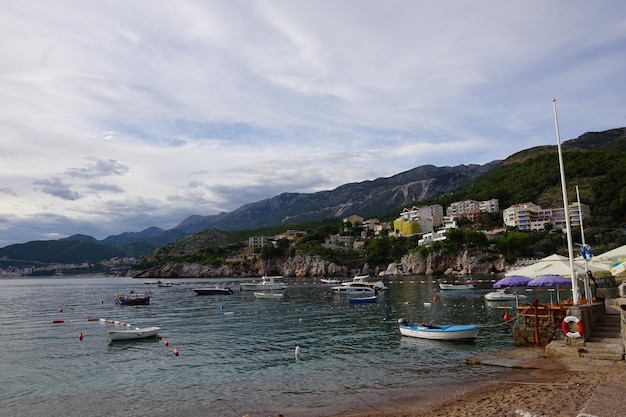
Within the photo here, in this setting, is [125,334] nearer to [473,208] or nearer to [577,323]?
[577,323]

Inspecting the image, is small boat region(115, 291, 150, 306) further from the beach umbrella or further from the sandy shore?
the sandy shore

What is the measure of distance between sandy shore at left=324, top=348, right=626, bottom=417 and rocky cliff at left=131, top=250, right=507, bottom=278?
332 ft

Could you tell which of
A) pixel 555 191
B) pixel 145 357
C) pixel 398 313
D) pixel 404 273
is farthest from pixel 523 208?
pixel 145 357

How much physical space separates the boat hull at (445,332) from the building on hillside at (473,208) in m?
144

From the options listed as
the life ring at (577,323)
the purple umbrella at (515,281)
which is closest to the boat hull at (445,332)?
the purple umbrella at (515,281)

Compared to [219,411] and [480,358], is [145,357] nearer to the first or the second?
[219,411]

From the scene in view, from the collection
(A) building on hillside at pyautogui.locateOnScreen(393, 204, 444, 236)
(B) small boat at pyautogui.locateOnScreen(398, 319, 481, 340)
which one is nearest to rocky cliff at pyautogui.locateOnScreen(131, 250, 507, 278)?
(A) building on hillside at pyautogui.locateOnScreen(393, 204, 444, 236)

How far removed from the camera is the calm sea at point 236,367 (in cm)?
1630

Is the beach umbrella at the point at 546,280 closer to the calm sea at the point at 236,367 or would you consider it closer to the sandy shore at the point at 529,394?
the calm sea at the point at 236,367

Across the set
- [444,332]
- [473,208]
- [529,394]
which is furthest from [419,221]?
[529,394]

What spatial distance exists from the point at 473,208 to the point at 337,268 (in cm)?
6737

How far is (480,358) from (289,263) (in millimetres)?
138359

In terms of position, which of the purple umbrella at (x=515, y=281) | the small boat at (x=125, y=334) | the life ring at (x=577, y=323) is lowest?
the small boat at (x=125, y=334)

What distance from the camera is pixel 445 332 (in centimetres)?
2603
